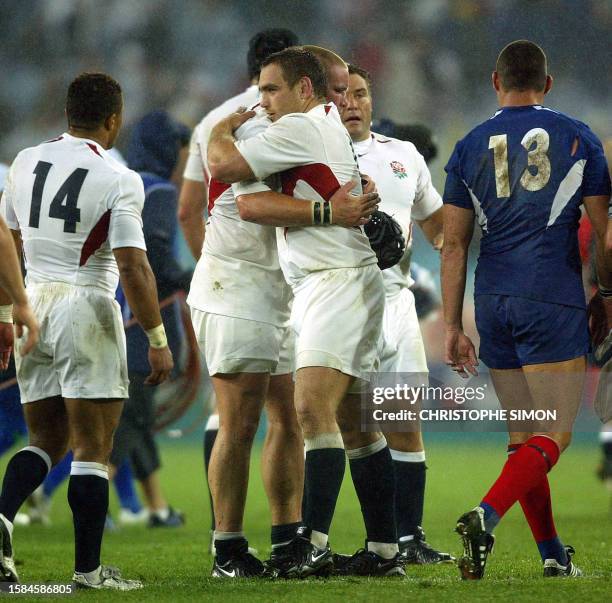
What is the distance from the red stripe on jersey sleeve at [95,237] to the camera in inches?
154

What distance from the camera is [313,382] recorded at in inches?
147

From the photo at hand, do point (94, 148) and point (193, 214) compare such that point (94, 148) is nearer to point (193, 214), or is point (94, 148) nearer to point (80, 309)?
point (80, 309)

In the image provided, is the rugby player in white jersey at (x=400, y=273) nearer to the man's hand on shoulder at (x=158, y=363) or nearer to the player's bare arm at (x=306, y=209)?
the player's bare arm at (x=306, y=209)

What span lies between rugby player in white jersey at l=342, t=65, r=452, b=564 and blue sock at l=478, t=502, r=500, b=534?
113 centimetres

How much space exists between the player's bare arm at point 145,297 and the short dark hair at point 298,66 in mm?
773

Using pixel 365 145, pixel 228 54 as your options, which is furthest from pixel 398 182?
pixel 228 54

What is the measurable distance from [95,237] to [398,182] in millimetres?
1567

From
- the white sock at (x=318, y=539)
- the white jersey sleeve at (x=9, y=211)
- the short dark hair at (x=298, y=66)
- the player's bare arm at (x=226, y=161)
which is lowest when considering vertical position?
the white sock at (x=318, y=539)

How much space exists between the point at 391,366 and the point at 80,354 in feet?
5.32

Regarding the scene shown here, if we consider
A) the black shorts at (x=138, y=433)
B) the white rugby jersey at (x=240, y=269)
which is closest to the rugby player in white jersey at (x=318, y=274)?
the white rugby jersey at (x=240, y=269)

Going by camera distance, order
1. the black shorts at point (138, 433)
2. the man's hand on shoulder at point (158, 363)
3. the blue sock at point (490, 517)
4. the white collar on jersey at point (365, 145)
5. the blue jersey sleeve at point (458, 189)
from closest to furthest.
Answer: the blue sock at point (490, 517) → the man's hand on shoulder at point (158, 363) → the blue jersey sleeve at point (458, 189) → the white collar on jersey at point (365, 145) → the black shorts at point (138, 433)

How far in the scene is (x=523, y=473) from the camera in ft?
12.3

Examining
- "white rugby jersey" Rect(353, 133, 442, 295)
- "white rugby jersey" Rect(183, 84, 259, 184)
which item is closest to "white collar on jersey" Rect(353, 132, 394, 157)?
"white rugby jersey" Rect(353, 133, 442, 295)

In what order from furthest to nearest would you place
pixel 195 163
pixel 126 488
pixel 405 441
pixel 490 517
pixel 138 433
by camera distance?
pixel 126 488
pixel 138 433
pixel 195 163
pixel 405 441
pixel 490 517
